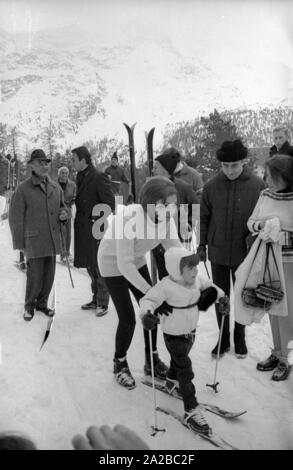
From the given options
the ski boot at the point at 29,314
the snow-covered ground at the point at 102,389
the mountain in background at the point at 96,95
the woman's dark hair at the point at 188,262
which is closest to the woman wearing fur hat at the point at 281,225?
the snow-covered ground at the point at 102,389

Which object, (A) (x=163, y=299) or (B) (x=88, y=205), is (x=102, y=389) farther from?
(B) (x=88, y=205)

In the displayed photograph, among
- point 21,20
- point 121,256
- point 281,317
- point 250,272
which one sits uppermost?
point 21,20

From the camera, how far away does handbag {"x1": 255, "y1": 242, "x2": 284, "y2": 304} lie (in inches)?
122

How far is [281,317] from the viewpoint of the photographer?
336 cm

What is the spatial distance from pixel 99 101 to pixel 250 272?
189629 mm

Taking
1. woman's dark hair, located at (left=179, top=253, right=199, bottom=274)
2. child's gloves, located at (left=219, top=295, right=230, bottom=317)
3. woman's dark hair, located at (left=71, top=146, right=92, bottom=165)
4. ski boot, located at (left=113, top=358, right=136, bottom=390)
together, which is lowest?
ski boot, located at (left=113, top=358, right=136, bottom=390)

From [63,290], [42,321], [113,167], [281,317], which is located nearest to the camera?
[281,317]

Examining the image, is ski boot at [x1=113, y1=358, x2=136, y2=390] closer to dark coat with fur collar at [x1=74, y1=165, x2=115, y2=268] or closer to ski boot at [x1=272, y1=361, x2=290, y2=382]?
ski boot at [x1=272, y1=361, x2=290, y2=382]

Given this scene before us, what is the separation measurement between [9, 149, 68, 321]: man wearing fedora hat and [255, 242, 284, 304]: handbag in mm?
2568

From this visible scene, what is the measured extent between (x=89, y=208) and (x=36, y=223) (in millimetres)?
645

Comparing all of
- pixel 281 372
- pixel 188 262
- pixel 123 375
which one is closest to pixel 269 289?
pixel 281 372

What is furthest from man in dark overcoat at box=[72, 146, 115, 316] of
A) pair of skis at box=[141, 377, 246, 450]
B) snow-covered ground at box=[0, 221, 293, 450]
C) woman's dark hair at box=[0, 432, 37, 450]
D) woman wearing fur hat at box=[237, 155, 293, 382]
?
woman's dark hair at box=[0, 432, 37, 450]

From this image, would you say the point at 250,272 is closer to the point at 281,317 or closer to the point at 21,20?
the point at 281,317
